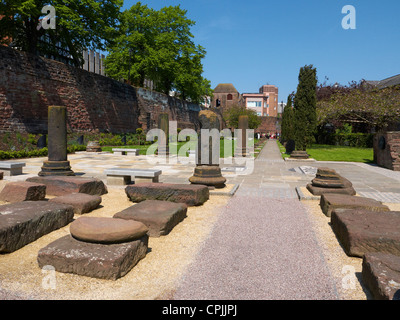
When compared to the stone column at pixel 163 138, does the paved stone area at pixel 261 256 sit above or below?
below

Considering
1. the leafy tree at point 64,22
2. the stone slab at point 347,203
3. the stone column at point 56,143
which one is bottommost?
the stone slab at point 347,203

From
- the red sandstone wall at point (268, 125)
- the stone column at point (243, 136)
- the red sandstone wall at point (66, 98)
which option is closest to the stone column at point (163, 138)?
the stone column at point (243, 136)

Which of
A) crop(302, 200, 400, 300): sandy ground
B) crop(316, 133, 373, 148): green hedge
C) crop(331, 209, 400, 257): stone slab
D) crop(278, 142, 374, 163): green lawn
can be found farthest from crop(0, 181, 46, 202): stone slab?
→ crop(316, 133, 373, 148): green hedge

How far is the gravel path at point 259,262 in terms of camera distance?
2750 millimetres

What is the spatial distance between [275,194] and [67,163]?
5353 millimetres

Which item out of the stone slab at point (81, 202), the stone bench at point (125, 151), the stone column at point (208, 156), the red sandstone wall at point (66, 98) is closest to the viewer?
the stone slab at point (81, 202)

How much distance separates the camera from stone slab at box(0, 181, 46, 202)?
18.4 feet

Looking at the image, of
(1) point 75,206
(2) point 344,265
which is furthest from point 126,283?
(1) point 75,206

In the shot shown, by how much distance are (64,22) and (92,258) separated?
18935 millimetres

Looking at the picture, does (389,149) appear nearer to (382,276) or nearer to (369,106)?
(382,276)

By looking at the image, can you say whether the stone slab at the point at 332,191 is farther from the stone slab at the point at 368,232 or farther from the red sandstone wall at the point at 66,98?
the red sandstone wall at the point at 66,98

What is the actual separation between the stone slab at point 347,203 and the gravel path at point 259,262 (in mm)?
425
